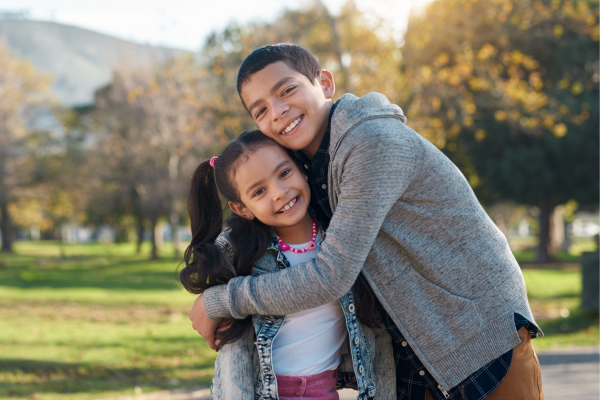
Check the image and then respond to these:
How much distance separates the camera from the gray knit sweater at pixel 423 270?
1.68 m

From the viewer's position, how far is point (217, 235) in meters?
2.22

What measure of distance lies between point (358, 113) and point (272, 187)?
18.6 inches

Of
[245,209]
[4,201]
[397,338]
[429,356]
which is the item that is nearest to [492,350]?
[429,356]

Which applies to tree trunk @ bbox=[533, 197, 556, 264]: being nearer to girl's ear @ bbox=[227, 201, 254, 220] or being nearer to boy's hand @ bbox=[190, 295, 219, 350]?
girl's ear @ bbox=[227, 201, 254, 220]

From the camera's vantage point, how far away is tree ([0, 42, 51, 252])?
89.7 feet

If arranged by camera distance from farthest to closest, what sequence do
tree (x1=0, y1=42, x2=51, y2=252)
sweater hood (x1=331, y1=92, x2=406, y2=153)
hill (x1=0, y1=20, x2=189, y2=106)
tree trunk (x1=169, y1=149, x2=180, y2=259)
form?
hill (x1=0, y1=20, x2=189, y2=106) < tree (x1=0, y1=42, x2=51, y2=252) < tree trunk (x1=169, y1=149, x2=180, y2=259) < sweater hood (x1=331, y1=92, x2=406, y2=153)

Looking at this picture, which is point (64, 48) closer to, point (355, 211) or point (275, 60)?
point (275, 60)

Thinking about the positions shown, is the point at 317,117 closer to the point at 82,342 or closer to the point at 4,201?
the point at 82,342

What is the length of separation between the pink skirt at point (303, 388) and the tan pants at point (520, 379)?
1.97 feet

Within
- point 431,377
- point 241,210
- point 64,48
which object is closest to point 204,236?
point 241,210

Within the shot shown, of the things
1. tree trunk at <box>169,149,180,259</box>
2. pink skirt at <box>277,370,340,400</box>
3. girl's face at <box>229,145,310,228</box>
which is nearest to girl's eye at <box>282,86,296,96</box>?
girl's face at <box>229,145,310,228</box>

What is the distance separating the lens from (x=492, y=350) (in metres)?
1.74

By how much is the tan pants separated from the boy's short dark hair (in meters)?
1.28

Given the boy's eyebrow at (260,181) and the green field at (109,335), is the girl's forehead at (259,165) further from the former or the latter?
the green field at (109,335)
